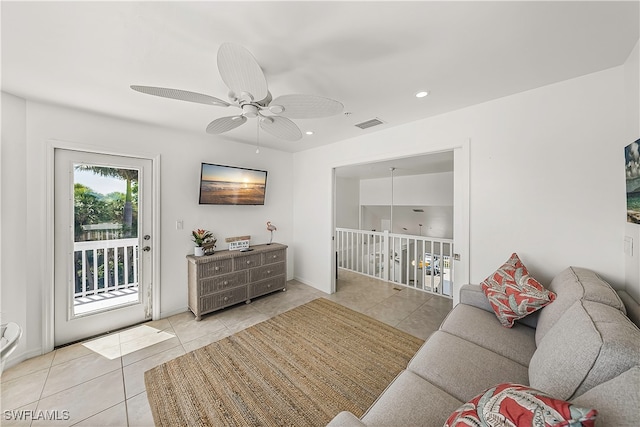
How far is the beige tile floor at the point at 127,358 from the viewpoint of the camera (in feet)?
5.22

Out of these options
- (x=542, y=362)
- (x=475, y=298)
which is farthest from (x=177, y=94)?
(x=475, y=298)

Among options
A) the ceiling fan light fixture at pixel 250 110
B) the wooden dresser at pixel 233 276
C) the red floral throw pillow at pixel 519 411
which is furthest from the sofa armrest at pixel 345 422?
the wooden dresser at pixel 233 276

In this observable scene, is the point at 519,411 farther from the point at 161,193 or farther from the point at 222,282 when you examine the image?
the point at 161,193

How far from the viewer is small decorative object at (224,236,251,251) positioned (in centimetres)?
340

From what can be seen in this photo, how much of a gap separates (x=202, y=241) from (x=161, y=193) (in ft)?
2.59

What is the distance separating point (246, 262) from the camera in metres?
3.29

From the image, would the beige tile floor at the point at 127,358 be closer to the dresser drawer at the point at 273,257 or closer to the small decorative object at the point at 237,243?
the dresser drawer at the point at 273,257

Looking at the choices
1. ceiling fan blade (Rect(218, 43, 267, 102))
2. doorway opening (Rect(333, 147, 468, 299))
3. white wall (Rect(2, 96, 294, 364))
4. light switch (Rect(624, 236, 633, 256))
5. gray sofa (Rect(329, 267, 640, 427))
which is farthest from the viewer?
doorway opening (Rect(333, 147, 468, 299))

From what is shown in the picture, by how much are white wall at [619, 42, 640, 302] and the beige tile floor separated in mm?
1587

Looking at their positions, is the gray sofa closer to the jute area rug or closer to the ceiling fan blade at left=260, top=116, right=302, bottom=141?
the jute area rug

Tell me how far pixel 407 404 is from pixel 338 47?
2002 millimetres

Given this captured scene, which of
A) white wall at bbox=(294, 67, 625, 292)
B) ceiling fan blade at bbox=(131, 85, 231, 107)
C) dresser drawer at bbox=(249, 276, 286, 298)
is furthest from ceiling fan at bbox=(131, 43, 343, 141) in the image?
dresser drawer at bbox=(249, 276, 286, 298)

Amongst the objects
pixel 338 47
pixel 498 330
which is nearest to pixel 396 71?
pixel 338 47

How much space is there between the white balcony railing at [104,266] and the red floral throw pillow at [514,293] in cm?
378
